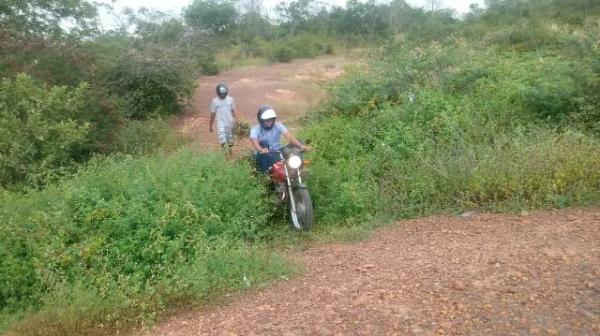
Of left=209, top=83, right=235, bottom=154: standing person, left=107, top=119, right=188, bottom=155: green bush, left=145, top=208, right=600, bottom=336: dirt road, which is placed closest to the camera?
left=145, top=208, right=600, bottom=336: dirt road

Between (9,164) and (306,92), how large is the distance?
34.5 ft

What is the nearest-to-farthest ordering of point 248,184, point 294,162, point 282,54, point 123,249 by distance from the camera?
1. point 123,249
2. point 294,162
3. point 248,184
4. point 282,54

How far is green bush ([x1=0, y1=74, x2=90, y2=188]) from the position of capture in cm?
741

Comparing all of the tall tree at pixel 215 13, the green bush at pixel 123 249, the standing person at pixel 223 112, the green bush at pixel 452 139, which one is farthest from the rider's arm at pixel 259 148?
the tall tree at pixel 215 13

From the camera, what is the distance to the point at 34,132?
25.4ft

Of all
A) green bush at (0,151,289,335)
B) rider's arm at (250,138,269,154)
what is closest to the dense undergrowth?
green bush at (0,151,289,335)

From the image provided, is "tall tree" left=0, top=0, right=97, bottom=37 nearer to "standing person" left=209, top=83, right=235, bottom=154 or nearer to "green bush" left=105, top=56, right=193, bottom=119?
"green bush" left=105, top=56, right=193, bottom=119

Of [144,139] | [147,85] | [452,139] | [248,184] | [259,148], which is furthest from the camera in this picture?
[147,85]

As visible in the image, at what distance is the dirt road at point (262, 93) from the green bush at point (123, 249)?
193 inches

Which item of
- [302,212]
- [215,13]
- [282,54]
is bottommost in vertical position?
[302,212]

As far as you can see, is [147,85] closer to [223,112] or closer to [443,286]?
[223,112]

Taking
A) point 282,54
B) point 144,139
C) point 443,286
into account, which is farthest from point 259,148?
point 282,54

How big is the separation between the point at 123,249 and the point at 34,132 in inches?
159

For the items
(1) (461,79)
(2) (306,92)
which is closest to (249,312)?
(1) (461,79)
